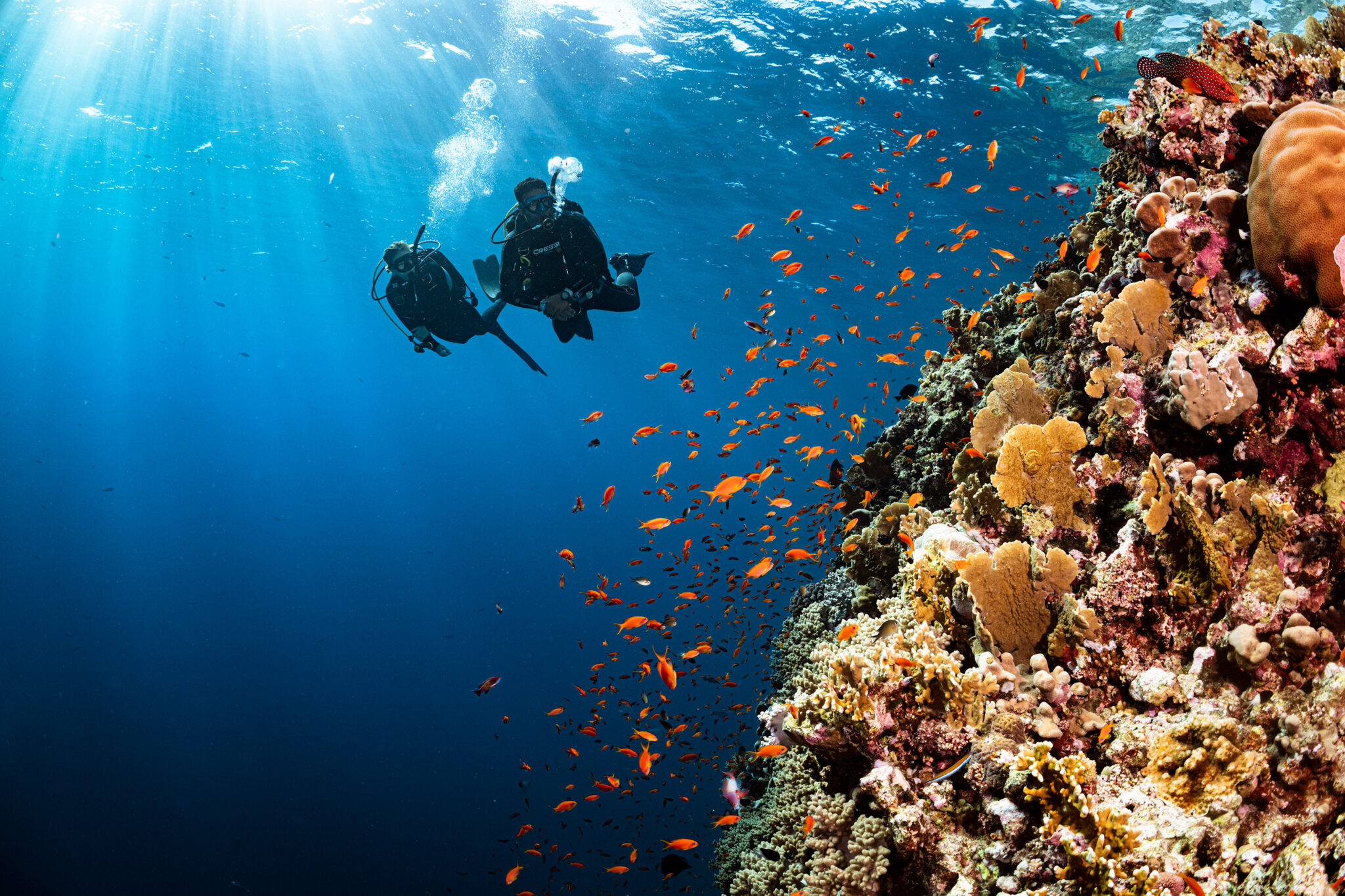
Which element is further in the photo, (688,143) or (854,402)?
(854,402)

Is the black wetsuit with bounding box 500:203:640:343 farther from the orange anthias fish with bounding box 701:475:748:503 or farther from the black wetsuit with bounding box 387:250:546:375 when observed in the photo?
the orange anthias fish with bounding box 701:475:748:503

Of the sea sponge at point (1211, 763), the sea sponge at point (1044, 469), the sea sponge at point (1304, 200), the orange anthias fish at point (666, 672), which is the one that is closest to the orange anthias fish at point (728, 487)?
the orange anthias fish at point (666, 672)

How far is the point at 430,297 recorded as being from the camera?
11.0 meters

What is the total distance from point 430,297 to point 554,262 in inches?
102

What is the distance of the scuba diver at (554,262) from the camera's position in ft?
33.3

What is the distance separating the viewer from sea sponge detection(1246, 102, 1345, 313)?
8.04 ft

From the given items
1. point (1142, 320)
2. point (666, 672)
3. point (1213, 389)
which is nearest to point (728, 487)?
point (666, 672)

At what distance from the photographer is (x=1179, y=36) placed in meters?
13.1

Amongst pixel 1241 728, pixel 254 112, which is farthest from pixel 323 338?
pixel 1241 728

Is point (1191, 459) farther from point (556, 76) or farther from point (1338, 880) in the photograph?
point (556, 76)

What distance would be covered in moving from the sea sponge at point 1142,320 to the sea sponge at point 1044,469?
1.81 ft

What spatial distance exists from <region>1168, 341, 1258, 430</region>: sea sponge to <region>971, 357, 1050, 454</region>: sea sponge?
47.7 inches

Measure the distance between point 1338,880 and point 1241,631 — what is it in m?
0.88

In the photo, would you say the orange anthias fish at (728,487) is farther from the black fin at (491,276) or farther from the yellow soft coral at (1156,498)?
the black fin at (491,276)
